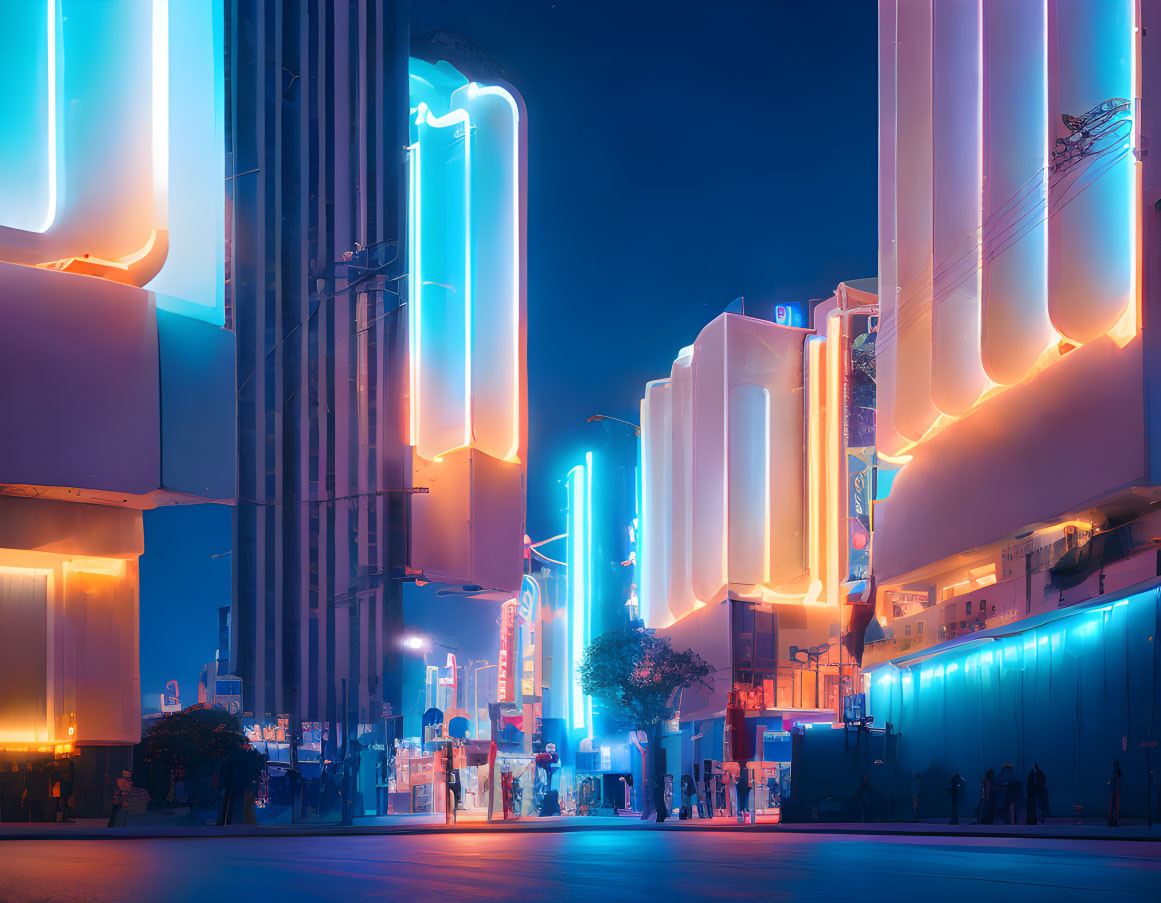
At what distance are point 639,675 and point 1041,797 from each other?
22.2 m

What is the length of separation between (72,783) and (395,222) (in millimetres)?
24899

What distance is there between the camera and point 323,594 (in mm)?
47719

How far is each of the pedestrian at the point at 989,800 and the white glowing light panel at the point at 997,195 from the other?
39.0ft

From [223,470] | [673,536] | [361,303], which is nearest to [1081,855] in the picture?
[223,470]

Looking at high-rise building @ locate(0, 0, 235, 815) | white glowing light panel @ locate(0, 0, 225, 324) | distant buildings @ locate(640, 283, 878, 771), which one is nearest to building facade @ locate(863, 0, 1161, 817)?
distant buildings @ locate(640, 283, 878, 771)

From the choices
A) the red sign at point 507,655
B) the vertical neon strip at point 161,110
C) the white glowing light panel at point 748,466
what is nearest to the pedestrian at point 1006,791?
the vertical neon strip at point 161,110

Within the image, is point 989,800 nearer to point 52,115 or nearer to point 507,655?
point 52,115

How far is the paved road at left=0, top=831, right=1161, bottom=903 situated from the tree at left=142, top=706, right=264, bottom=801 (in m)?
18.7

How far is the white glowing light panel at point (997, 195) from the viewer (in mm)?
34750

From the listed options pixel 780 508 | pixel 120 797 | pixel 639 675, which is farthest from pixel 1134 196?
pixel 780 508

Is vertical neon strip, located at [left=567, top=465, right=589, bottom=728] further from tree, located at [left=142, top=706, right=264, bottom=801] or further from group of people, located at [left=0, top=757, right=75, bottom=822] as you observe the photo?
group of people, located at [left=0, top=757, right=75, bottom=822]

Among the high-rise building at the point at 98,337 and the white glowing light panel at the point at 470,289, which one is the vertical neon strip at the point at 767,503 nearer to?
the white glowing light panel at the point at 470,289

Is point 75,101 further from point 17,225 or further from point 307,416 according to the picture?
point 307,416

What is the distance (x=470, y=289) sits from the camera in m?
47.8
